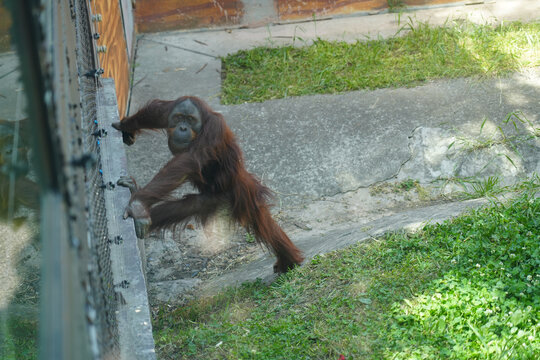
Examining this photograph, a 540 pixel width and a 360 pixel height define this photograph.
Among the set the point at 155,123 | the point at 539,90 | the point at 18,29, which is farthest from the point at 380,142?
the point at 18,29

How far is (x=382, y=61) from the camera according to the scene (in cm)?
628

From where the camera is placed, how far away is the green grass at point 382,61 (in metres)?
5.91

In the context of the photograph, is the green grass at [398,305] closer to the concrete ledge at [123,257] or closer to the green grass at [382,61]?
the concrete ledge at [123,257]

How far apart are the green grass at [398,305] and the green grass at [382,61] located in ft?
8.83

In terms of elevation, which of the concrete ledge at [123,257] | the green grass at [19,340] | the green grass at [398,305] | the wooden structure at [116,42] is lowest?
the green grass at [398,305]

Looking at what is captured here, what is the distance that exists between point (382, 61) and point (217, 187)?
316 cm

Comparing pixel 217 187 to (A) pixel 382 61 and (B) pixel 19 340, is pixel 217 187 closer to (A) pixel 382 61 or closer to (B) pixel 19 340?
(B) pixel 19 340

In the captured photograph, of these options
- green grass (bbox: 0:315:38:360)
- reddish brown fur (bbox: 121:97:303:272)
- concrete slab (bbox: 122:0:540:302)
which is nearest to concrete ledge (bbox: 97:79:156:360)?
reddish brown fur (bbox: 121:97:303:272)

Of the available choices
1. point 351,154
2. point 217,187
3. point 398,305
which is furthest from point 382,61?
point 398,305

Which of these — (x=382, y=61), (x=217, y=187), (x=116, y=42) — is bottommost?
(x=217, y=187)

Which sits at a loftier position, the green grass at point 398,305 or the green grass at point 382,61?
the green grass at point 382,61

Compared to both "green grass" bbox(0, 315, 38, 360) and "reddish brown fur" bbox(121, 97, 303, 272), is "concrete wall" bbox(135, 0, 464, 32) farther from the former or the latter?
"green grass" bbox(0, 315, 38, 360)

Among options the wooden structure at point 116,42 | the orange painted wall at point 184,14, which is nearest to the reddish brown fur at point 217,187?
the wooden structure at point 116,42

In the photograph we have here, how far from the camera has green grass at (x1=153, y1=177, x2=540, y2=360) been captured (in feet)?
8.51
